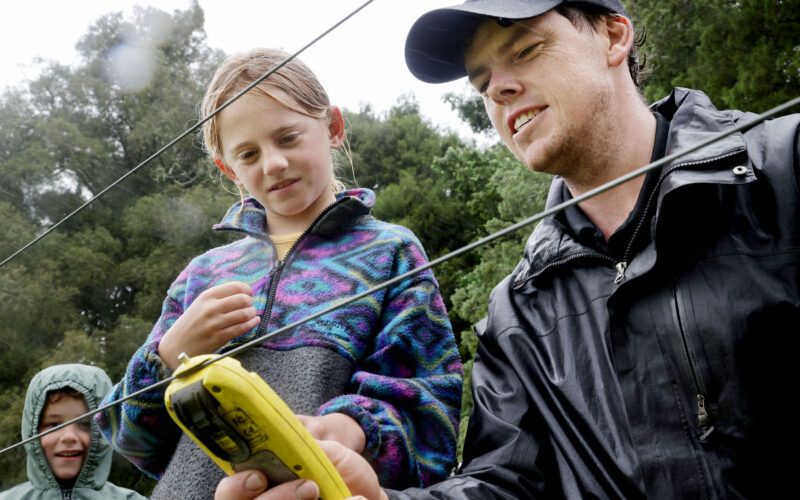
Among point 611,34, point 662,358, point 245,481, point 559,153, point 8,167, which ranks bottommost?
point 662,358

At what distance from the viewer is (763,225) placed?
0.97 m

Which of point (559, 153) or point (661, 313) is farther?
point (559, 153)

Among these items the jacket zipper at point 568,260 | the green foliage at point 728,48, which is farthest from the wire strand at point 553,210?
the green foliage at point 728,48

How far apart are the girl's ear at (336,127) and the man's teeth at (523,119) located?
26 cm

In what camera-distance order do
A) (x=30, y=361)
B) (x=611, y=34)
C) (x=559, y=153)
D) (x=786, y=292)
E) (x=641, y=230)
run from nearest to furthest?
(x=786, y=292)
(x=641, y=230)
(x=559, y=153)
(x=611, y=34)
(x=30, y=361)

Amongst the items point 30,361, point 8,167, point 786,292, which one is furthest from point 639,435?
point 8,167

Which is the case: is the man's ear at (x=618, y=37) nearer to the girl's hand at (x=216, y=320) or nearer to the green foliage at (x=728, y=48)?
the girl's hand at (x=216, y=320)

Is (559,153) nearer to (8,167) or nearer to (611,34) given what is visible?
(611,34)

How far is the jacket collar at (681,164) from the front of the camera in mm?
985

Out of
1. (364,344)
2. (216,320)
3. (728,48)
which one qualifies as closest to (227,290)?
(216,320)

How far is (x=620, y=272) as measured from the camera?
1060 millimetres

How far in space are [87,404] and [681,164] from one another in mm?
1399

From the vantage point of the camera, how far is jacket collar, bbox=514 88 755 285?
99 cm

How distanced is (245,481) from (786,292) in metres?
0.61
